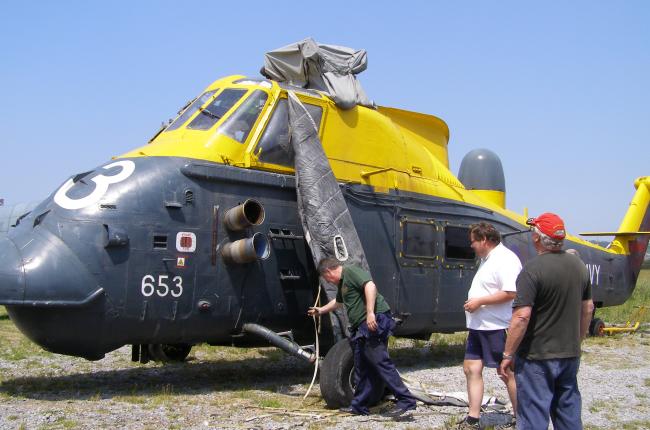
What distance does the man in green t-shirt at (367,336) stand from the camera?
6.77 meters

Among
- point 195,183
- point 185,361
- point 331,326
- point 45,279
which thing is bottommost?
point 185,361

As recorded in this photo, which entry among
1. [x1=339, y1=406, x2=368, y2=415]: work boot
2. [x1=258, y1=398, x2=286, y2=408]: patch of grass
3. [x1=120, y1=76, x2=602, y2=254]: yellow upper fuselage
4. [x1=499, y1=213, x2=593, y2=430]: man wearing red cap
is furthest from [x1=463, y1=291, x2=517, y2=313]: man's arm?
[x1=120, y1=76, x2=602, y2=254]: yellow upper fuselage

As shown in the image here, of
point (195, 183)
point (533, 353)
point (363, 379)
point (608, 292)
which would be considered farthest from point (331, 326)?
point (608, 292)

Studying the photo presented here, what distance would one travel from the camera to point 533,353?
15.6ft

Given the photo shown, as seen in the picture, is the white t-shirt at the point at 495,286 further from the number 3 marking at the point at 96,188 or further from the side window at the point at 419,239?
the number 3 marking at the point at 96,188

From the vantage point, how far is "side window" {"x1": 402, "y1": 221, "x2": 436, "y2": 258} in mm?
9633

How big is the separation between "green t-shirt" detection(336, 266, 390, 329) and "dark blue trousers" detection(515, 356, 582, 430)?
2228mm

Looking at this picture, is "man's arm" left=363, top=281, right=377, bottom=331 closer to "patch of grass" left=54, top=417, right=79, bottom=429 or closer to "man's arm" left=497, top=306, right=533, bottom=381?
"man's arm" left=497, top=306, right=533, bottom=381

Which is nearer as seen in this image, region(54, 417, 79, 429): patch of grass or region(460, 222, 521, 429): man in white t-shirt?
region(54, 417, 79, 429): patch of grass

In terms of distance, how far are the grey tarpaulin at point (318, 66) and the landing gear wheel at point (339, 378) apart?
3.57 meters

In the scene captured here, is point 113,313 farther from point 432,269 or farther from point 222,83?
point 432,269

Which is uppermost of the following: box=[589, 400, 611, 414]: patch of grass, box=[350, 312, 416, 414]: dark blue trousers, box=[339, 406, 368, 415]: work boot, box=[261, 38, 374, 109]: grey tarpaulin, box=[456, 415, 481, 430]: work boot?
box=[261, 38, 374, 109]: grey tarpaulin

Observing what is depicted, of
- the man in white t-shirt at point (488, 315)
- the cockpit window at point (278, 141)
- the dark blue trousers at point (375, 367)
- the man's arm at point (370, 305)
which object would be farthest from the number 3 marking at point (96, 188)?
the man in white t-shirt at point (488, 315)

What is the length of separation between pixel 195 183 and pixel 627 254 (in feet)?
36.4
